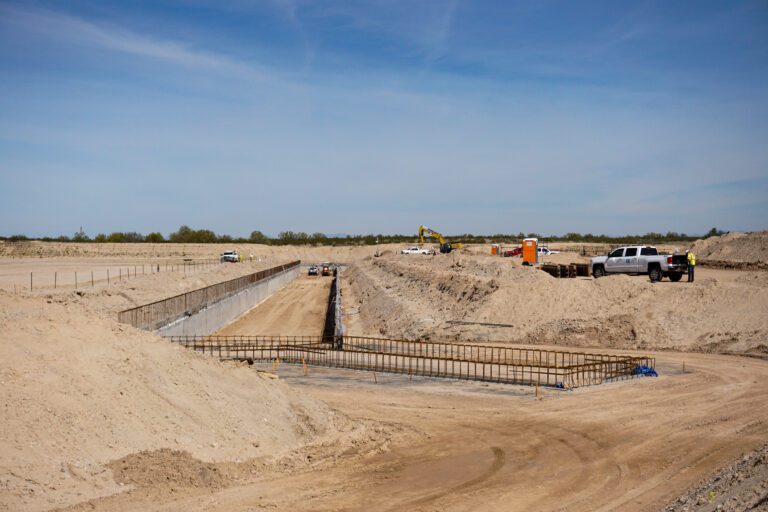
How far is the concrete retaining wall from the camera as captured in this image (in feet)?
106

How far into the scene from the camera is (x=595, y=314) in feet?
110

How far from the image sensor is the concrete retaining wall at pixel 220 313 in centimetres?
3229

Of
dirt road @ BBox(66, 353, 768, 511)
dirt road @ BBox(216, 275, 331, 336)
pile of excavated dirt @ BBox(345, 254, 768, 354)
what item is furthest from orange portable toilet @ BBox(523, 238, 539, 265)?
dirt road @ BBox(66, 353, 768, 511)

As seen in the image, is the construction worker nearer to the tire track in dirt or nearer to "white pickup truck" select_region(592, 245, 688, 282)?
"white pickup truck" select_region(592, 245, 688, 282)

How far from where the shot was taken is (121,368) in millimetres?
13516

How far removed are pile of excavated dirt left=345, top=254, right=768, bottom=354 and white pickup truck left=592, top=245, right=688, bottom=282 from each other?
10.3 feet

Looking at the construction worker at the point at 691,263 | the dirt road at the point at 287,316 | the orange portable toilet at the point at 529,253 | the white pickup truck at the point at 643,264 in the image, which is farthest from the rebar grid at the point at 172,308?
the construction worker at the point at 691,263

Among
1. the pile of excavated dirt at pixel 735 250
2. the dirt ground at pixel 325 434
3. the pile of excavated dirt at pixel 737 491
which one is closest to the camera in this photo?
the pile of excavated dirt at pixel 737 491

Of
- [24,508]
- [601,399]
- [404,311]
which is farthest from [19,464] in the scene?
[404,311]

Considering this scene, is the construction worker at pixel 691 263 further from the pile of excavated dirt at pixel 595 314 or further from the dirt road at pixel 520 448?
the dirt road at pixel 520 448

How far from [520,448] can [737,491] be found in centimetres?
605

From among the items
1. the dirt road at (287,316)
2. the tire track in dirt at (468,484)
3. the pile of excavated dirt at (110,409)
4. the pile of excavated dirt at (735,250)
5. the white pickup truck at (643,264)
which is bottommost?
the dirt road at (287,316)

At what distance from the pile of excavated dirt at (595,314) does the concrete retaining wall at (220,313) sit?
8.79 meters

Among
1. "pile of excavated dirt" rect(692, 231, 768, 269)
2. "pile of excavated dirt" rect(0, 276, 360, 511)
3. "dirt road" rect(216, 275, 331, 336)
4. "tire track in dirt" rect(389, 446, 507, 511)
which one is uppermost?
"pile of excavated dirt" rect(692, 231, 768, 269)
